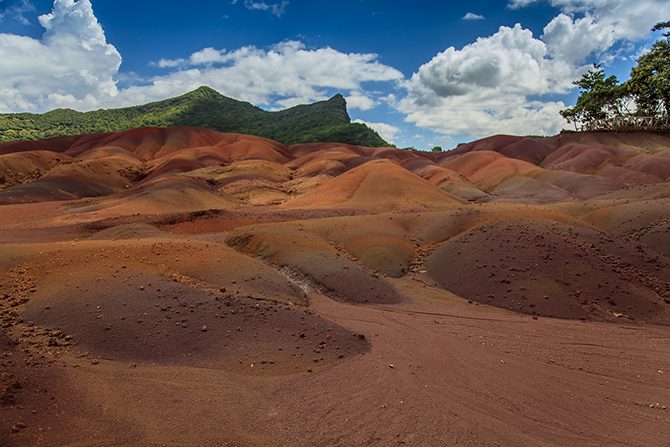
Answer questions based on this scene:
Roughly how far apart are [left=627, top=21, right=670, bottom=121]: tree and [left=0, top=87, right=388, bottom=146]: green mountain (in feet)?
143

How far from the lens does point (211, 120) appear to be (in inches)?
4171

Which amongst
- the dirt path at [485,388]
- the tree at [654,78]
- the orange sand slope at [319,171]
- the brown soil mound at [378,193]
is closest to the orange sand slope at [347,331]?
the dirt path at [485,388]

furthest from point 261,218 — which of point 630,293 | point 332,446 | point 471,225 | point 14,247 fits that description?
point 332,446

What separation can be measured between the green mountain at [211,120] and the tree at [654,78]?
43545mm

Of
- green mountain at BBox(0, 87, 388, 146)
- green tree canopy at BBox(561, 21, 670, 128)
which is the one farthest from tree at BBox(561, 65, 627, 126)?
green mountain at BBox(0, 87, 388, 146)

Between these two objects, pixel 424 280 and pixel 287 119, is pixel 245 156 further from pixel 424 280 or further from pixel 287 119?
pixel 287 119

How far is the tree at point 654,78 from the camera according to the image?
157 ft

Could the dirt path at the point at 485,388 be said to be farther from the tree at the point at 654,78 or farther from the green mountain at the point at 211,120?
the green mountain at the point at 211,120

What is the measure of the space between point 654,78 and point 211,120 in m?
86.2

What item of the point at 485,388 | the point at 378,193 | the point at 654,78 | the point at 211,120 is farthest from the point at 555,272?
the point at 211,120

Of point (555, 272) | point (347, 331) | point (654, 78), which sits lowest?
point (347, 331)

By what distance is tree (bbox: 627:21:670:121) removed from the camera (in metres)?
47.9

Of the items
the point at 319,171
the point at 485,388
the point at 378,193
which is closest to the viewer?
the point at 485,388

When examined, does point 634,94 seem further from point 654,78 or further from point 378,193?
point 378,193
